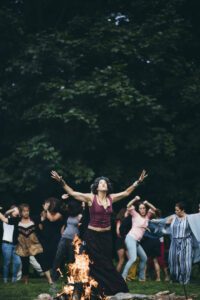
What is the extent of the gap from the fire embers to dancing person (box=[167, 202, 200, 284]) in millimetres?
4218

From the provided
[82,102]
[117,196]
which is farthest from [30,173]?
[117,196]

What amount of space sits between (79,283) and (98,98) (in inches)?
393

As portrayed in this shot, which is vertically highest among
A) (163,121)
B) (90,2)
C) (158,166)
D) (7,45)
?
(90,2)

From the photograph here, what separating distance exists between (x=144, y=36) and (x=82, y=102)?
2973 millimetres

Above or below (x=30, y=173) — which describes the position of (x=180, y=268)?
below

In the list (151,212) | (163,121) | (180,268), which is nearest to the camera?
(180,268)

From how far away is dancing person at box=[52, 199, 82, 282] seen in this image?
474 inches

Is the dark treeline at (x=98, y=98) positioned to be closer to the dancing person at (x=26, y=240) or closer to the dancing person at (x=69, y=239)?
the dancing person at (x=26, y=240)

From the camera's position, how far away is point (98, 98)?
18578mm

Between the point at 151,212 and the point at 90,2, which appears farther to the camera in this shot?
the point at 90,2

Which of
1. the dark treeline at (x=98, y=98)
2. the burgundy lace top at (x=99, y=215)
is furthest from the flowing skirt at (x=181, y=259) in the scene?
the dark treeline at (x=98, y=98)

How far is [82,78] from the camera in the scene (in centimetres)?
1930

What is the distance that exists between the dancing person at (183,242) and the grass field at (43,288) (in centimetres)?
32

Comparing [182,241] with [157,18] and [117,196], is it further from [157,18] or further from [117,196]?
[157,18]
